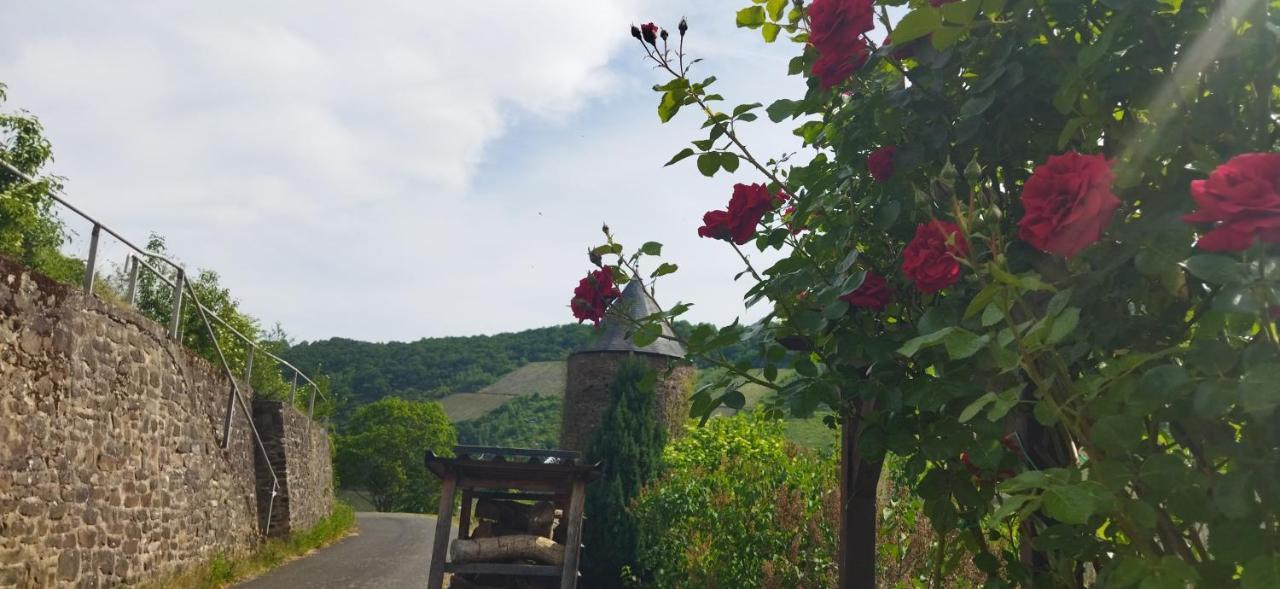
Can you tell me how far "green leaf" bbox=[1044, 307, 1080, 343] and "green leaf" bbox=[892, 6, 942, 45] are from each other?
73cm

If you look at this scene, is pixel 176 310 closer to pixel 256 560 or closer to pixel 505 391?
pixel 256 560

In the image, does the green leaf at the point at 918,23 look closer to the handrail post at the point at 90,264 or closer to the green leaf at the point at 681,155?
the green leaf at the point at 681,155

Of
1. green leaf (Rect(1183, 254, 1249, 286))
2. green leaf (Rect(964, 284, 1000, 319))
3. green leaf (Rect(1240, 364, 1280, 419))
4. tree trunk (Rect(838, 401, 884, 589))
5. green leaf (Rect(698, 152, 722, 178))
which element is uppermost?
green leaf (Rect(698, 152, 722, 178))

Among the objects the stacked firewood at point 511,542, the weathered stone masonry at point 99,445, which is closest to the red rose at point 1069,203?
the stacked firewood at point 511,542

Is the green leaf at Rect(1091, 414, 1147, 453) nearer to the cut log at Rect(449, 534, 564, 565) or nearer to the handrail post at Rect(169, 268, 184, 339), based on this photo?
the cut log at Rect(449, 534, 564, 565)

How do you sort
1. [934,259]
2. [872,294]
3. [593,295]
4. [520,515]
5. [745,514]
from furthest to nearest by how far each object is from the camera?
[745,514] → [520,515] → [593,295] → [872,294] → [934,259]

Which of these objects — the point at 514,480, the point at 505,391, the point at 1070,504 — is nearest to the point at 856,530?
the point at 1070,504

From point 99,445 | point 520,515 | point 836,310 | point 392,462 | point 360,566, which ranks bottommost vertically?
point 392,462

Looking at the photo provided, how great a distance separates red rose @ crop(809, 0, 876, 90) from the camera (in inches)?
80.0

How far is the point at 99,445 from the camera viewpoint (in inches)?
348

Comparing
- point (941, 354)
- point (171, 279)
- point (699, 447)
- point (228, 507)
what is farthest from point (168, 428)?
point (941, 354)

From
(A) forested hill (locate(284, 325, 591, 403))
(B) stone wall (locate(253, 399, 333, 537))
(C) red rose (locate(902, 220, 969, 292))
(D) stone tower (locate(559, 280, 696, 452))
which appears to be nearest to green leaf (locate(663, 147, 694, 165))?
(C) red rose (locate(902, 220, 969, 292))

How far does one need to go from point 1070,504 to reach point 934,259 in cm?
54

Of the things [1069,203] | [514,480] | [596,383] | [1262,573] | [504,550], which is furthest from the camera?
[596,383]
